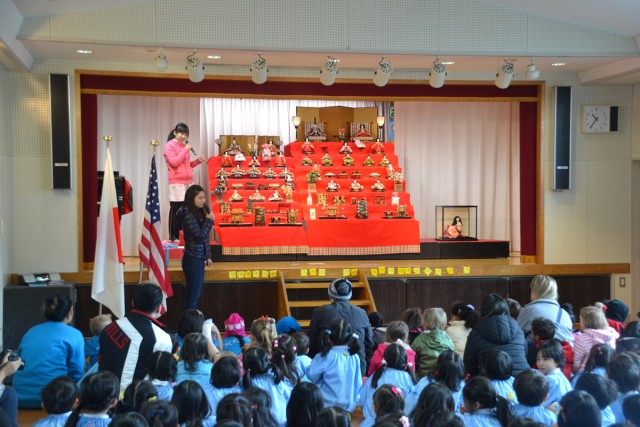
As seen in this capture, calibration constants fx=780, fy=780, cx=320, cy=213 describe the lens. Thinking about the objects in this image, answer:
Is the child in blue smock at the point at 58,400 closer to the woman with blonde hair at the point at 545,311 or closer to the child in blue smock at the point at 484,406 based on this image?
the child in blue smock at the point at 484,406

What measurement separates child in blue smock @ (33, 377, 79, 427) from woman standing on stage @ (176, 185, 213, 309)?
15.4 ft

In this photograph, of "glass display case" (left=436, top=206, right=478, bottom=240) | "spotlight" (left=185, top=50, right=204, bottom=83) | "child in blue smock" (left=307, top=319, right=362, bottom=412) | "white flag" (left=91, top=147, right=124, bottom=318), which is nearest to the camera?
"child in blue smock" (left=307, top=319, right=362, bottom=412)

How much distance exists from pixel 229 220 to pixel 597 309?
5910mm

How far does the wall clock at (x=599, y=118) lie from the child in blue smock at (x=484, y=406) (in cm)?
777

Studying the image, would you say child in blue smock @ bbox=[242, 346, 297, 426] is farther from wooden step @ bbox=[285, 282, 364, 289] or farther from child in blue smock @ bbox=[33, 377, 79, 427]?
wooden step @ bbox=[285, 282, 364, 289]

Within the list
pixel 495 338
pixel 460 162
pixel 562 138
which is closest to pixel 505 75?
pixel 562 138

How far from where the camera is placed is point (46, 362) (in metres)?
5.97

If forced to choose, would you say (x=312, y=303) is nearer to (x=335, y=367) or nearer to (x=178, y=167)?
(x=178, y=167)

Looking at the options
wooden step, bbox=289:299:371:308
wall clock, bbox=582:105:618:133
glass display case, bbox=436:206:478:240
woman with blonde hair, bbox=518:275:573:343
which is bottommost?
wooden step, bbox=289:299:371:308

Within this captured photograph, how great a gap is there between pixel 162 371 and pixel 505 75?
6.89 metres

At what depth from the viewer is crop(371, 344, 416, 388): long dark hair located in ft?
17.1

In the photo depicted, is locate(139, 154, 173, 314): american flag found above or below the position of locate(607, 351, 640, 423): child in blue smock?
above

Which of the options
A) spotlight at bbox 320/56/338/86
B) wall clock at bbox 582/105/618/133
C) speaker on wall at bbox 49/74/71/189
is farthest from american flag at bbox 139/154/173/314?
wall clock at bbox 582/105/618/133

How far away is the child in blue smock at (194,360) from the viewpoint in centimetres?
510
